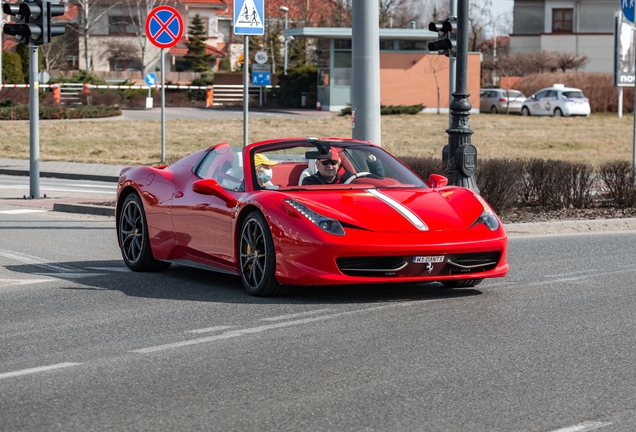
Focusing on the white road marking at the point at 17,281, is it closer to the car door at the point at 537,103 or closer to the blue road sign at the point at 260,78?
the blue road sign at the point at 260,78

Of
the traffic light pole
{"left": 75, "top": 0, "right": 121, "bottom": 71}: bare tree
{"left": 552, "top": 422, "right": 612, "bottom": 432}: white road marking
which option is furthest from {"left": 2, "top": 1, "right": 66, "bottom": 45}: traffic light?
{"left": 75, "top": 0, "right": 121, "bottom": 71}: bare tree

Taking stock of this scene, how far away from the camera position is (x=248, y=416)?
5414 mm

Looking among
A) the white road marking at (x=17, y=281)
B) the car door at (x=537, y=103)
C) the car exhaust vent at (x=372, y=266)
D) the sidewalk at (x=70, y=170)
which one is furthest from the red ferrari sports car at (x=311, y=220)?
the car door at (x=537, y=103)

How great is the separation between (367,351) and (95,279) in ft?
13.4

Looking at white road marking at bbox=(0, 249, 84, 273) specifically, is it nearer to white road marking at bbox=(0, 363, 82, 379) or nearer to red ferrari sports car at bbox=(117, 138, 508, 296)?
red ferrari sports car at bbox=(117, 138, 508, 296)

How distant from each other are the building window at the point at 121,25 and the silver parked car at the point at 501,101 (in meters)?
40.2

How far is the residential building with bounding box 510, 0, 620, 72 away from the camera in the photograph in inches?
3391

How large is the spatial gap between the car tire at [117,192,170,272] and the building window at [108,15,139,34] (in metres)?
85.9

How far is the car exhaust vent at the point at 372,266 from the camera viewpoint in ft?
28.6

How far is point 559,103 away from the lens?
5778 cm

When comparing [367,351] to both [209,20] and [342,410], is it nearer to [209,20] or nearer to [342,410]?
[342,410]

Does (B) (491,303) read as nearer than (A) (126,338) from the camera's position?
No

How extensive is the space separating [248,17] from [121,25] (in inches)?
3230

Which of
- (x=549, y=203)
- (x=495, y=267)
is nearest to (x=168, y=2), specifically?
(x=549, y=203)
